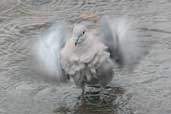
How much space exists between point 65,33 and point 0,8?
260 cm

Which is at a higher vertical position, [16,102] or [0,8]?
[0,8]

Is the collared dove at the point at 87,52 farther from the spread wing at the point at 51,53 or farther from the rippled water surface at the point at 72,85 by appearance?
the rippled water surface at the point at 72,85

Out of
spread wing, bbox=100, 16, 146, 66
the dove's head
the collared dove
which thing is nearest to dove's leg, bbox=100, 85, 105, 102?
the collared dove

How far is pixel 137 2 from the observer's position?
8.07 meters

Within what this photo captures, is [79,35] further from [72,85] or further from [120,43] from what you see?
[72,85]

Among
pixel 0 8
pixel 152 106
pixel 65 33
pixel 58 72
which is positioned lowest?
pixel 152 106

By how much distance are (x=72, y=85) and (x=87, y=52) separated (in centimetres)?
58

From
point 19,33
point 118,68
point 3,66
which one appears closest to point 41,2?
point 19,33

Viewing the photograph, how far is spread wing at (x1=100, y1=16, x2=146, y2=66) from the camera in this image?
19.0ft

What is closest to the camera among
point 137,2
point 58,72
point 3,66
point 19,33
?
point 58,72

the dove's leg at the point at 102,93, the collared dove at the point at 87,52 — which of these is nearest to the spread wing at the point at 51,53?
the collared dove at the point at 87,52

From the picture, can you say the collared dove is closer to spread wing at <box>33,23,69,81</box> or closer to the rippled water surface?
spread wing at <box>33,23,69,81</box>

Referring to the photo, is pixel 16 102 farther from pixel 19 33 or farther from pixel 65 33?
pixel 19 33

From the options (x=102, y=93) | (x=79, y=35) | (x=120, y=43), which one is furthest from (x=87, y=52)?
(x=102, y=93)
